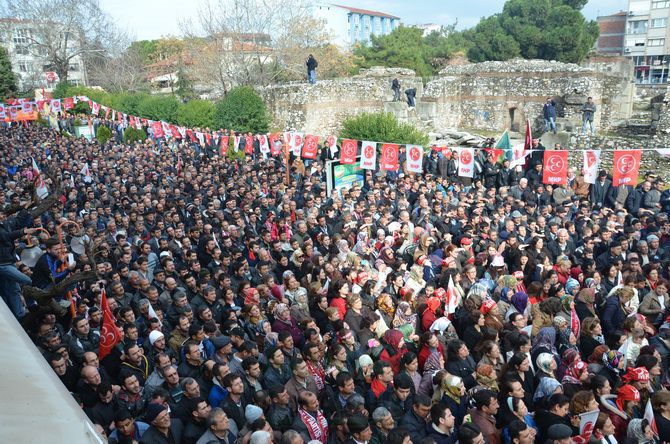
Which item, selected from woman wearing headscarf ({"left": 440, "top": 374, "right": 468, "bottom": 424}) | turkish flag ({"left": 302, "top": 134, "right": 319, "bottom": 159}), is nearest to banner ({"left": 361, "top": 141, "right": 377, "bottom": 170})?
turkish flag ({"left": 302, "top": 134, "right": 319, "bottom": 159})

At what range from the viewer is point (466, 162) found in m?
14.2

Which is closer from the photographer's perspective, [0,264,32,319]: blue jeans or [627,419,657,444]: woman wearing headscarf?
[627,419,657,444]: woman wearing headscarf

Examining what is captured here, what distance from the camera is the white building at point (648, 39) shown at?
57.7 metres

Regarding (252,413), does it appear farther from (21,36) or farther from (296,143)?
(21,36)

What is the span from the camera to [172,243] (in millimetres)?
9289

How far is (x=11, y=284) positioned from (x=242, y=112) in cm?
1837

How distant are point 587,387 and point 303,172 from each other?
506 inches

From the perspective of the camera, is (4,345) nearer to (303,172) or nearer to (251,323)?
(251,323)

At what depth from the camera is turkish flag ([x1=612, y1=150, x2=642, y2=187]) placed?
11562 mm

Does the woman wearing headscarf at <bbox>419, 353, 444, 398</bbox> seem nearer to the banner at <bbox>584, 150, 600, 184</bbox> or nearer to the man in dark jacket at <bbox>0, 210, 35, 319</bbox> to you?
the man in dark jacket at <bbox>0, 210, 35, 319</bbox>

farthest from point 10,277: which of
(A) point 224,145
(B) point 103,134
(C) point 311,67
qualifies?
(C) point 311,67

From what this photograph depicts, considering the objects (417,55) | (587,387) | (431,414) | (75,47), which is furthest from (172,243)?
(75,47)

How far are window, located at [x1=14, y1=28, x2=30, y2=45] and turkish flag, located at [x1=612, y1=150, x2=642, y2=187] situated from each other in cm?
4828

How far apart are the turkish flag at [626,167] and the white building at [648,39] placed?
54.3 meters
